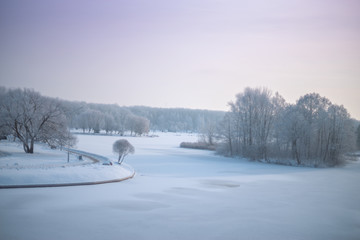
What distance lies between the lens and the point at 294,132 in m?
38.1

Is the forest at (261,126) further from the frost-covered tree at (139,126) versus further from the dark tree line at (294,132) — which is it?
the frost-covered tree at (139,126)

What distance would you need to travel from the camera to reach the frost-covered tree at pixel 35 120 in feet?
101

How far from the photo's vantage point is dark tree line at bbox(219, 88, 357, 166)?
122ft

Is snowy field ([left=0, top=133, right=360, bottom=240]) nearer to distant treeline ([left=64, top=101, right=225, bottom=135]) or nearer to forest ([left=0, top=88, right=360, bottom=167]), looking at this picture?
forest ([left=0, top=88, right=360, bottom=167])

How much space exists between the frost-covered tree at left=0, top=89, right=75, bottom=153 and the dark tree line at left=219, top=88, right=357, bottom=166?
2506cm

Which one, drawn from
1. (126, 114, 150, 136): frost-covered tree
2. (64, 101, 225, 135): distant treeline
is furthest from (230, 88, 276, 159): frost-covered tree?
(64, 101, 225, 135): distant treeline

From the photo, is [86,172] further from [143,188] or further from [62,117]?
[62,117]

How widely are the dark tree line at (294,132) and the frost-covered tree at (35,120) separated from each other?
986 inches

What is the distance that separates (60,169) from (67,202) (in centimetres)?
618

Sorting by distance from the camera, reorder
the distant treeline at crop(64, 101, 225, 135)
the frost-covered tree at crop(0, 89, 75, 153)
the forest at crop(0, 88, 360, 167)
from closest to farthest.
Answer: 1. the frost-covered tree at crop(0, 89, 75, 153)
2. the forest at crop(0, 88, 360, 167)
3. the distant treeline at crop(64, 101, 225, 135)

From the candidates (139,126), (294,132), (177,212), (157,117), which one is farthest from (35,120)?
(157,117)

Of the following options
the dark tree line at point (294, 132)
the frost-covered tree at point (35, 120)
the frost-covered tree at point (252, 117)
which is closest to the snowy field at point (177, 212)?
the frost-covered tree at point (35, 120)

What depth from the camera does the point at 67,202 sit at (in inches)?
516

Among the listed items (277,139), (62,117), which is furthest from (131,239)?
(277,139)
